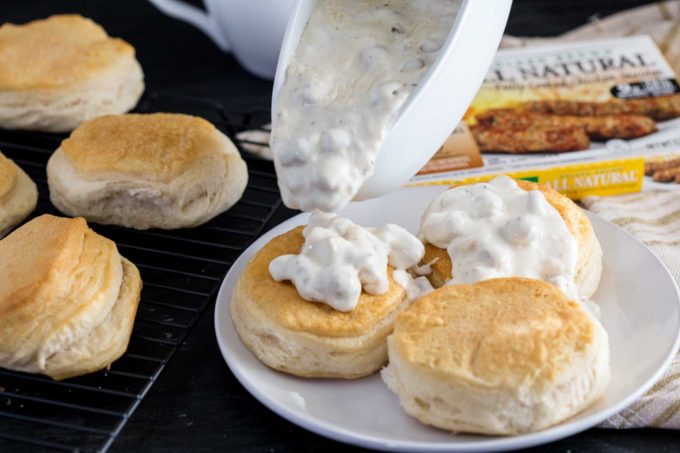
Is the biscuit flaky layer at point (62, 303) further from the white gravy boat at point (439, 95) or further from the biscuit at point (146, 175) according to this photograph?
the white gravy boat at point (439, 95)

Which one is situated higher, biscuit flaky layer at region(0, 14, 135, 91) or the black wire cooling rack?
biscuit flaky layer at region(0, 14, 135, 91)

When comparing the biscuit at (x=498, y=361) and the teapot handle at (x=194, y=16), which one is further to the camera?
the teapot handle at (x=194, y=16)

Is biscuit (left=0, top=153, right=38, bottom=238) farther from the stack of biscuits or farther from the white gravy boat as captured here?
the white gravy boat

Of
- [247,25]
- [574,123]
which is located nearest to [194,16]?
[247,25]

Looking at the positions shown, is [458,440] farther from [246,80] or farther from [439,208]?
[246,80]

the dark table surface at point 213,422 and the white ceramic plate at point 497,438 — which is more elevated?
the white ceramic plate at point 497,438

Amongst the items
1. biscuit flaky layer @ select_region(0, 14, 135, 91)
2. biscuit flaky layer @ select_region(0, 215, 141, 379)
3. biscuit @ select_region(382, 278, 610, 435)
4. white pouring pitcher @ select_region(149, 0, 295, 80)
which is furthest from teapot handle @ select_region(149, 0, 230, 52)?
biscuit @ select_region(382, 278, 610, 435)

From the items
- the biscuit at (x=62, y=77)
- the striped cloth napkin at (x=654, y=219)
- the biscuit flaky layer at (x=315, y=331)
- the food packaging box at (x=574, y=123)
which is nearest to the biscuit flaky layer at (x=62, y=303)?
the biscuit flaky layer at (x=315, y=331)
